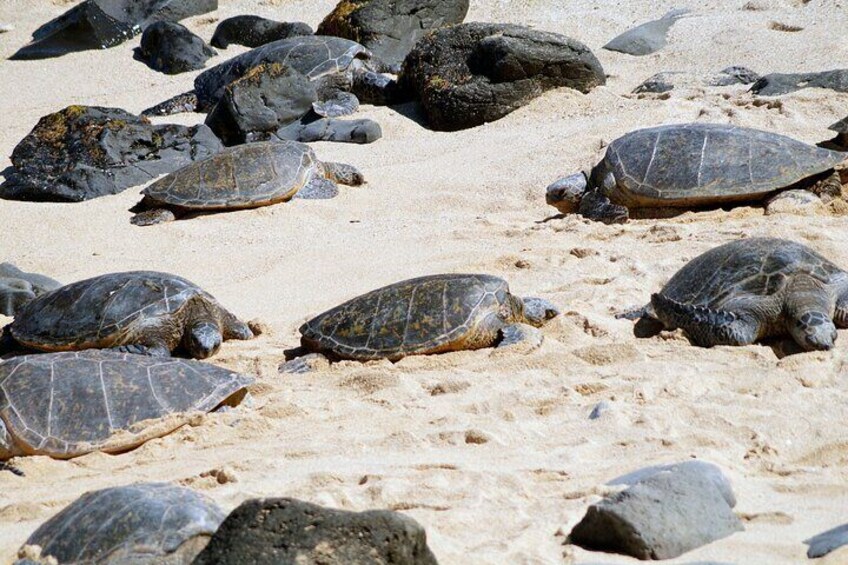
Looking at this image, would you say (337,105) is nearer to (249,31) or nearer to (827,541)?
(249,31)

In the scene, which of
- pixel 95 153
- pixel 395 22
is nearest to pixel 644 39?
pixel 395 22

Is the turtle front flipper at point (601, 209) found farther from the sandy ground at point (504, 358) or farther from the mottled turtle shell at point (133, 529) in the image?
the mottled turtle shell at point (133, 529)

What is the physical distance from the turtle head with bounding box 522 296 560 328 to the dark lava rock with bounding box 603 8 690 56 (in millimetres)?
6571

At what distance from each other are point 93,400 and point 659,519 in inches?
105

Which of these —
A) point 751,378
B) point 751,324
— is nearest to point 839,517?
point 751,378

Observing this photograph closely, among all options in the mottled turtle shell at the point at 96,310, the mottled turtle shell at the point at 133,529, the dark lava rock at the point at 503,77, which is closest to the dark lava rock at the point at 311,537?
the mottled turtle shell at the point at 133,529

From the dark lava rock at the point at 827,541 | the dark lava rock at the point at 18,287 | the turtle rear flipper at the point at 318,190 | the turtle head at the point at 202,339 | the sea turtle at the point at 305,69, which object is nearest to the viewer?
the dark lava rock at the point at 827,541

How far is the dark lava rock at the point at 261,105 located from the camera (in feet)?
35.1

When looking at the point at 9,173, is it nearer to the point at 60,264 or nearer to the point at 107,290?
the point at 60,264

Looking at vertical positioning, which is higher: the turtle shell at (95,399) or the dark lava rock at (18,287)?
the turtle shell at (95,399)

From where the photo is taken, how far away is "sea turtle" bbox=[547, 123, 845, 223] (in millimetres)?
7379

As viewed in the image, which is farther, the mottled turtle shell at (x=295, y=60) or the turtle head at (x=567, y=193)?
the mottled turtle shell at (x=295, y=60)

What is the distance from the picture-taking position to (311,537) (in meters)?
2.97

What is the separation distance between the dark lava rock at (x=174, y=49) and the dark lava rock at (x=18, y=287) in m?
6.49
